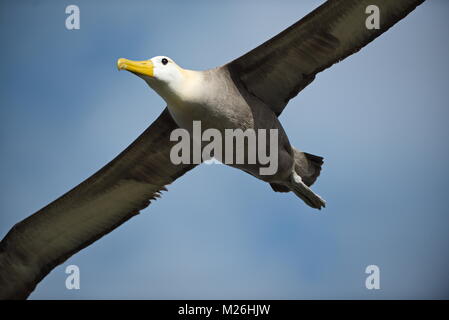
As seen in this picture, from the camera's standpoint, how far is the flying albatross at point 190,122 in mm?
8961

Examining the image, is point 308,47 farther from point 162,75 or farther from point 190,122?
point 162,75

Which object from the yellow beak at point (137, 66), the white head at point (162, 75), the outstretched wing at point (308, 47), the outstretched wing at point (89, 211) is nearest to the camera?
the yellow beak at point (137, 66)

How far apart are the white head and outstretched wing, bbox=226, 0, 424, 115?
2.81 ft

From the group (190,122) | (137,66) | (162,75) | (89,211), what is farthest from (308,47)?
(89,211)

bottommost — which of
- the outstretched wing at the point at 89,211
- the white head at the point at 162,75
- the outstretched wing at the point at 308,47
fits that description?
the outstretched wing at the point at 89,211

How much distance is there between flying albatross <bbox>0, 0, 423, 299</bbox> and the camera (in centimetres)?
896

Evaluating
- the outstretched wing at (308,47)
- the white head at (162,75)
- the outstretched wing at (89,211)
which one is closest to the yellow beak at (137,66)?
the white head at (162,75)

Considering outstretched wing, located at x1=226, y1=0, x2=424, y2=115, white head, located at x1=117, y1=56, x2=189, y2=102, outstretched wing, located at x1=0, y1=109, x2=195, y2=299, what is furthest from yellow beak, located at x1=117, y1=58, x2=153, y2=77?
outstretched wing, located at x1=226, y1=0, x2=424, y2=115

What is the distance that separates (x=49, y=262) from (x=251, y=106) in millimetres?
4306

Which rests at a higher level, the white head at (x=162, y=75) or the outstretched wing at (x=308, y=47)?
the outstretched wing at (x=308, y=47)

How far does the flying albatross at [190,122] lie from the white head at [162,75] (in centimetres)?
1

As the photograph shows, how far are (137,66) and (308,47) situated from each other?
7.49ft

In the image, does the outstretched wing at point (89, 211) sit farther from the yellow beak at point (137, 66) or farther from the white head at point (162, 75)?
the yellow beak at point (137, 66)
